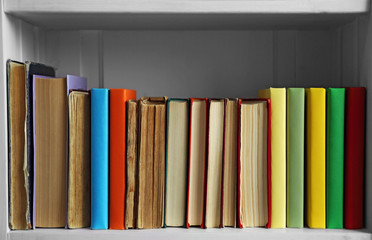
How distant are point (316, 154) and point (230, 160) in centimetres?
17

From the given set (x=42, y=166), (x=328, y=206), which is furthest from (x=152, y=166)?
(x=328, y=206)

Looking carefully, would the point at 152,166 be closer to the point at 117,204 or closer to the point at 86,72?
the point at 117,204

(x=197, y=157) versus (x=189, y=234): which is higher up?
(x=197, y=157)

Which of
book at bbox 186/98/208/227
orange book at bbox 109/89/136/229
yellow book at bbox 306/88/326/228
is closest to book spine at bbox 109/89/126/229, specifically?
orange book at bbox 109/89/136/229

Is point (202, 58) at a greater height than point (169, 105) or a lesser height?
greater

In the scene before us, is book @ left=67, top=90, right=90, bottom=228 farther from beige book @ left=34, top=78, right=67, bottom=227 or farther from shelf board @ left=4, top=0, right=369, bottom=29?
shelf board @ left=4, top=0, right=369, bottom=29

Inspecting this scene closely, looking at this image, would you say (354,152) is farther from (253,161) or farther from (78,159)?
(78,159)

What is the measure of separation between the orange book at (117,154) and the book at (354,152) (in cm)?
45

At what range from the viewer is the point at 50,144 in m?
0.78

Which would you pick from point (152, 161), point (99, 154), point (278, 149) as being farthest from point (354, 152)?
point (99, 154)

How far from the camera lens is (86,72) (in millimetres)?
1051

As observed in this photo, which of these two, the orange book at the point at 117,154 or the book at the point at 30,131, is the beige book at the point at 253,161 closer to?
the orange book at the point at 117,154

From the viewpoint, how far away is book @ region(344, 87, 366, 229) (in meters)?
0.78

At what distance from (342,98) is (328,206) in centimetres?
22
